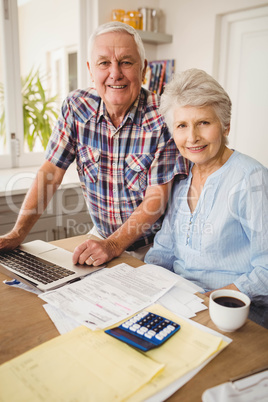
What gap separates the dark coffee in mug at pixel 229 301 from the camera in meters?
0.84

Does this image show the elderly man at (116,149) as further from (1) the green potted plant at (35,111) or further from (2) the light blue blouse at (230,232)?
(1) the green potted plant at (35,111)

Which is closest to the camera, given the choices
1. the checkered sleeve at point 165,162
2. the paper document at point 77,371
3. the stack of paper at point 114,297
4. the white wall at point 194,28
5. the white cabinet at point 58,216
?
the paper document at point 77,371

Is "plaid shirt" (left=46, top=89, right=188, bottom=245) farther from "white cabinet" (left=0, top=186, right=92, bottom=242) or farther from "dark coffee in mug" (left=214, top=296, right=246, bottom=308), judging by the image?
"white cabinet" (left=0, top=186, right=92, bottom=242)

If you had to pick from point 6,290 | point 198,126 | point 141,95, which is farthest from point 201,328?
point 141,95

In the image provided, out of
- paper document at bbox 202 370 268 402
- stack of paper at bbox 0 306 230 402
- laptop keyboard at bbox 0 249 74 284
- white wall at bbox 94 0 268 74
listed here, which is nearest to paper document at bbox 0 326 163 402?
stack of paper at bbox 0 306 230 402

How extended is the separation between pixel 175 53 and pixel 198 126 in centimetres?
243

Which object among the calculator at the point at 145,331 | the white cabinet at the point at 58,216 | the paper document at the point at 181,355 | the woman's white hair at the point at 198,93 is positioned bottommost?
the white cabinet at the point at 58,216

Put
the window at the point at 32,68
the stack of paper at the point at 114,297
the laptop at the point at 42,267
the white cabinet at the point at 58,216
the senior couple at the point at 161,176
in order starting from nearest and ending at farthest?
the stack of paper at the point at 114,297 < the laptop at the point at 42,267 < the senior couple at the point at 161,176 < the white cabinet at the point at 58,216 < the window at the point at 32,68

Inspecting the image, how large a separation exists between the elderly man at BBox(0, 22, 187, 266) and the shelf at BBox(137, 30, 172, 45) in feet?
5.77

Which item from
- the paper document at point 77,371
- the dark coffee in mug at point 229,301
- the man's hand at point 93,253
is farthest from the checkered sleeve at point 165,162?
the paper document at point 77,371

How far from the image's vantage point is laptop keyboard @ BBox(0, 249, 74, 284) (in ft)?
3.63

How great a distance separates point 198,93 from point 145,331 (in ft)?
2.51

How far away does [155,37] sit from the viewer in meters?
3.26

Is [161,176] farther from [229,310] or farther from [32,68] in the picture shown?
[32,68]
